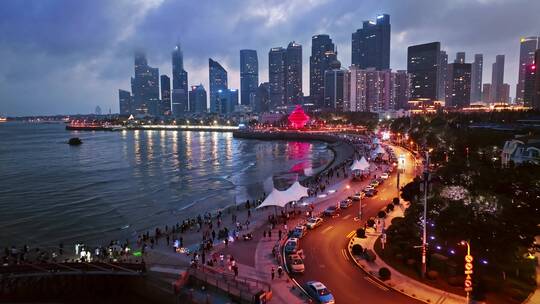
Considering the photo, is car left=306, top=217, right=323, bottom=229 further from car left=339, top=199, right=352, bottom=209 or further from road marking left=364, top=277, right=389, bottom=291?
road marking left=364, top=277, right=389, bottom=291

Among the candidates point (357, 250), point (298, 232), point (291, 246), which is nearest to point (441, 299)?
point (357, 250)

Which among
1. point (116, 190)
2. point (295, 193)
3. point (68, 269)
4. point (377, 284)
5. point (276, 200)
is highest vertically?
point (295, 193)

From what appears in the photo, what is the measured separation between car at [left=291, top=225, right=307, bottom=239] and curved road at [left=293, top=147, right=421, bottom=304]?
1.14ft

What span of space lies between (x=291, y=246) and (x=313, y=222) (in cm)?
477

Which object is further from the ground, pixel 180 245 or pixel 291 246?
pixel 291 246

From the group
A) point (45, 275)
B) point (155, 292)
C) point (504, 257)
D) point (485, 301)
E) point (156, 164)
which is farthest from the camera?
point (156, 164)

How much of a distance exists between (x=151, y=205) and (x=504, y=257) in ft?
110

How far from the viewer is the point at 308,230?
26.9 metres

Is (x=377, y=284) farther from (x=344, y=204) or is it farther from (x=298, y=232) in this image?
(x=344, y=204)

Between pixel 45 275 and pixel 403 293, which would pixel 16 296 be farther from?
pixel 403 293

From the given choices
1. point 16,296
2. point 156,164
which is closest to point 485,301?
point 16,296

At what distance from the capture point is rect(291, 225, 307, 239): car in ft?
83.3

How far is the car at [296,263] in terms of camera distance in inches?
779

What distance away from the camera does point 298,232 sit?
25.7m
